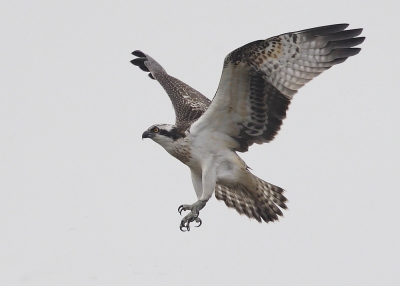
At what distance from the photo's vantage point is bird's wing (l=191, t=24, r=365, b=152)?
10.7m

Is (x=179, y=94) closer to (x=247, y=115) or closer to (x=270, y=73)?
(x=247, y=115)

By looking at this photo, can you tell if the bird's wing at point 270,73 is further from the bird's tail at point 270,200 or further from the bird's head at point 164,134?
the bird's tail at point 270,200

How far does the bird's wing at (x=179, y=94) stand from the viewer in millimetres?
12347

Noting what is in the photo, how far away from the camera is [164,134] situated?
11.5 metres

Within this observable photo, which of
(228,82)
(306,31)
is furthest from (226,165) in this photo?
(306,31)

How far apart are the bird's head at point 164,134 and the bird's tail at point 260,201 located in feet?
4.00

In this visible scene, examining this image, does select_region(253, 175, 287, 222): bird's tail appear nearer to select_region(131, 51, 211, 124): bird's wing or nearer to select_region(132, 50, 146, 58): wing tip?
select_region(131, 51, 211, 124): bird's wing

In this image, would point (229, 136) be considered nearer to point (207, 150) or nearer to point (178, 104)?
point (207, 150)

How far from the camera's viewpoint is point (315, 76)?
1112 centimetres

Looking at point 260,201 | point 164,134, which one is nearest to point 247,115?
point 164,134

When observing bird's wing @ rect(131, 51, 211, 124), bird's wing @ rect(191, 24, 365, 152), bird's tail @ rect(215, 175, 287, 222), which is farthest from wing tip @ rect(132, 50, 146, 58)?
bird's wing @ rect(191, 24, 365, 152)

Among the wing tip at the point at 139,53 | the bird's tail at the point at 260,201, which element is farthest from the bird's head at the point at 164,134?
the wing tip at the point at 139,53

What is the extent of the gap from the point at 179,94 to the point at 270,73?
2.36m

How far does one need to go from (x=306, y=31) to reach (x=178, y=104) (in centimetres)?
249
